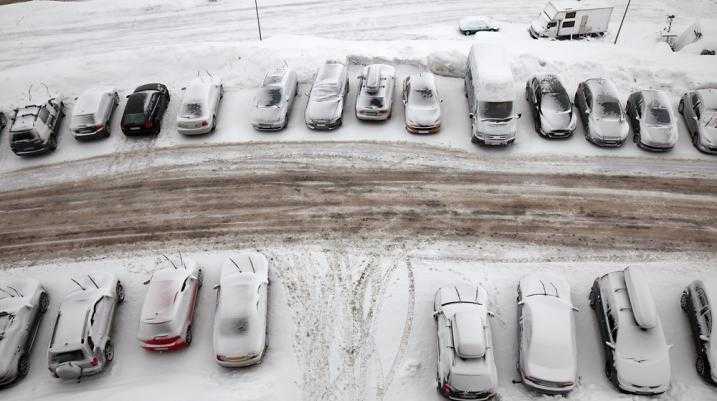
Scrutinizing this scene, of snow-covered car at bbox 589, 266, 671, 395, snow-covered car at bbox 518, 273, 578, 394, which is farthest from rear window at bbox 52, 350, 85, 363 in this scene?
snow-covered car at bbox 589, 266, 671, 395

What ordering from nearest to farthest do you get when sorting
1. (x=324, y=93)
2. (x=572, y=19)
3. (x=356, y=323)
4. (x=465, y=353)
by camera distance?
1. (x=465, y=353)
2. (x=356, y=323)
3. (x=324, y=93)
4. (x=572, y=19)

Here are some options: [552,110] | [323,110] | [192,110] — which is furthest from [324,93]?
[552,110]

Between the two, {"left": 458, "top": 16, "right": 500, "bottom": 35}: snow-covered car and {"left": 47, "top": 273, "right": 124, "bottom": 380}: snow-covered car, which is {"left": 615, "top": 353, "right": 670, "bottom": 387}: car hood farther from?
{"left": 458, "top": 16, "right": 500, "bottom": 35}: snow-covered car

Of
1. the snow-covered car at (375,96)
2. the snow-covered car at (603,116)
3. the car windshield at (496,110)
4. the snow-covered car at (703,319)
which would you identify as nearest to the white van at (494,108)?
the car windshield at (496,110)

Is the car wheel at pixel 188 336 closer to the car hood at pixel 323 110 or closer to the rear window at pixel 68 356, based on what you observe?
the rear window at pixel 68 356

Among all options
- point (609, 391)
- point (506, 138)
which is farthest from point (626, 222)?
point (609, 391)

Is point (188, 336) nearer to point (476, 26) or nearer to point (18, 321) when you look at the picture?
point (18, 321)
